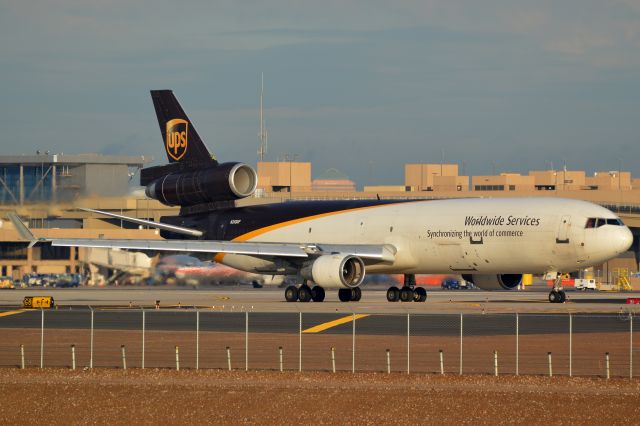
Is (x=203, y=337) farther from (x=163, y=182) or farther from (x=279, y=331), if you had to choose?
(x=163, y=182)

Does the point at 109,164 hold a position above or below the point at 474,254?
above

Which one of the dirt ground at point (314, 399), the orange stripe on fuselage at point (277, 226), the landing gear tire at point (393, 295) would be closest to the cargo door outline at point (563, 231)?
the landing gear tire at point (393, 295)

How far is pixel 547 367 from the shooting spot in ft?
118

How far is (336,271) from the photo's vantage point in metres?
62.2

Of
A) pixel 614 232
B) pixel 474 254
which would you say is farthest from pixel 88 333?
pixel 614 232

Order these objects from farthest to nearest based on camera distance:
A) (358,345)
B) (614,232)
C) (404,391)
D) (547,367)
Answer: (614,232) → (358,345) → (547,367) → (404,391)

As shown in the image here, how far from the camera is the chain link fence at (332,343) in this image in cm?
3678

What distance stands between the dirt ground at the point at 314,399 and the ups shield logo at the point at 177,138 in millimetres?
40297

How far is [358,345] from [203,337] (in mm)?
6513

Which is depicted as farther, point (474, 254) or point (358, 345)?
point (474, 254)

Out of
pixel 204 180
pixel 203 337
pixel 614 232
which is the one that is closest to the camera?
pixel 203 337

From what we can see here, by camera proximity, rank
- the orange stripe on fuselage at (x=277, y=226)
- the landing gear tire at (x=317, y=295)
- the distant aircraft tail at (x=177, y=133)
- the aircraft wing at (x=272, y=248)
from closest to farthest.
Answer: the aircraft wing at (x=272, y=248), the landing gear tire at (x=317, y=295), the orange stripe on fuselage at (x=277, y=226), the distant aircraft tail at (x=177, y=133)

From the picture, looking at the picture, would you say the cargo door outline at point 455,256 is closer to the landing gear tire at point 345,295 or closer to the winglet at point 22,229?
the landing gear tire at point 345,295

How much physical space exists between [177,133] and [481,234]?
75.2 ft
